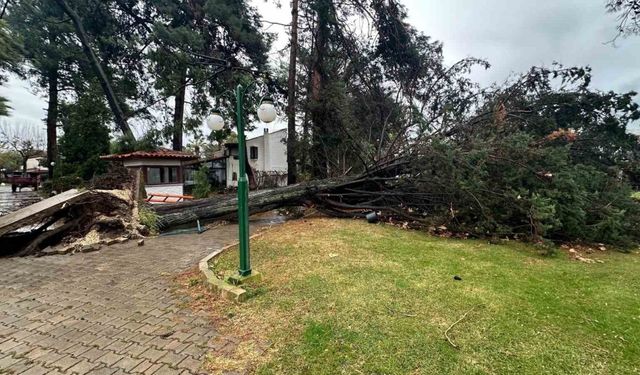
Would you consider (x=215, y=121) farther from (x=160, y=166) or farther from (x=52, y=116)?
(x=52, y=116)

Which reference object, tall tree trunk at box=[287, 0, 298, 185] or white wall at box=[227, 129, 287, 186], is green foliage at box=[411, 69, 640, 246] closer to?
tall tree trunk at box=[287, 0, 298, 185]

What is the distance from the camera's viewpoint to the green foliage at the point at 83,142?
53.7ft

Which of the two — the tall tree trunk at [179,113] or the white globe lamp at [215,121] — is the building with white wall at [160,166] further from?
the white globe lamp at [215,121]

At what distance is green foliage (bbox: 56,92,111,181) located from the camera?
16.4m

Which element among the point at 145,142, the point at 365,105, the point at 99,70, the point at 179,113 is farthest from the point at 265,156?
the point at 365,105

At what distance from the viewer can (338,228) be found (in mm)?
A: 6660


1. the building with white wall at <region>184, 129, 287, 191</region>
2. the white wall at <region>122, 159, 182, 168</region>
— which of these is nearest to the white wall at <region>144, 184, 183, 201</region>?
the white wall at <region>122, 159, 182, 168</region>

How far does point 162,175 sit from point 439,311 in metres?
17.3

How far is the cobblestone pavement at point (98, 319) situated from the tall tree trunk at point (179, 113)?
8.66 metres

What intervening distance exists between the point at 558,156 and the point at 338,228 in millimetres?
4473

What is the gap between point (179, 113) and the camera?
16828 mm

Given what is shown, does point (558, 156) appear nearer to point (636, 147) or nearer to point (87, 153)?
point (636, 147)

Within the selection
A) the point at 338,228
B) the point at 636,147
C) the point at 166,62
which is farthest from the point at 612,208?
the point at 166,62

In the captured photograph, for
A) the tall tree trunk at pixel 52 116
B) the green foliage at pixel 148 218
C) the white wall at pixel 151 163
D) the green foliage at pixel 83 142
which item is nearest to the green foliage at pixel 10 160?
the tall tree trunk at pixel 52 116
